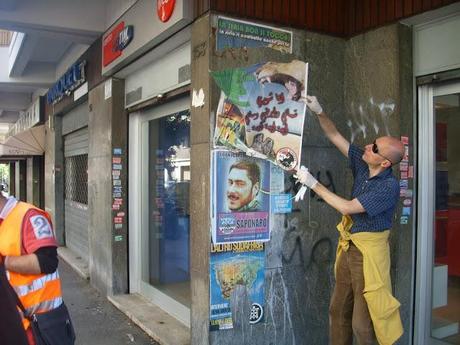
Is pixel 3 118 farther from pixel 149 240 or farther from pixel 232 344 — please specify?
pixel 232 344

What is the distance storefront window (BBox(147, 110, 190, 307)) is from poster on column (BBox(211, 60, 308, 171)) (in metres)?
1.33

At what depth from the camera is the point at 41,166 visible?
1417 cm

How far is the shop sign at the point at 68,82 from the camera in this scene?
796 cm

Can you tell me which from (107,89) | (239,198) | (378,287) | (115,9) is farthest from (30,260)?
(115,9)

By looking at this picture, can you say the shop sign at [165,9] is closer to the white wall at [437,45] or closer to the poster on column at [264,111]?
the poster on column at [264,111]

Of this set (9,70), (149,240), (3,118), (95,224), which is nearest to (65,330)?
(149,240)

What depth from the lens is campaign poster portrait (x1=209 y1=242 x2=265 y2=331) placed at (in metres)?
3.96

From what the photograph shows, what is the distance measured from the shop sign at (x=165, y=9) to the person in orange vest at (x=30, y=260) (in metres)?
2.63

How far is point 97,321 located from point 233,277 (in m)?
2.41

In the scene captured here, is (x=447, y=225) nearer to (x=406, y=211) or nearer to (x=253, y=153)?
(x=406, y=211)

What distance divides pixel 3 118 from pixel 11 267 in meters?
20.3

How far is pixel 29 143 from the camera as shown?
12117mm

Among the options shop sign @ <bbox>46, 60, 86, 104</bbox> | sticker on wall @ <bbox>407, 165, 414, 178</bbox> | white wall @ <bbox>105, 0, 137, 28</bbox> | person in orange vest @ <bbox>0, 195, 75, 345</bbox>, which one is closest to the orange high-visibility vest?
person in orange vest @ <bbox>0, 195, 75, 345</bbox>

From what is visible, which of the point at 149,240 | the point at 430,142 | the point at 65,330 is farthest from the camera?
the point at 149,240
